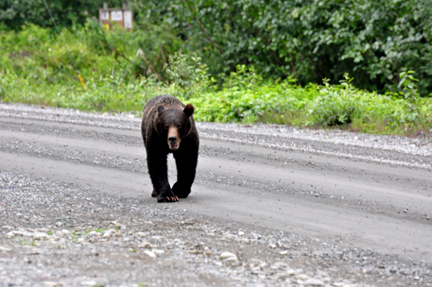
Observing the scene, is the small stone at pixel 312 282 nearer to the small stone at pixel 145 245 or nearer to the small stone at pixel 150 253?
the small stone at pixel 150 253

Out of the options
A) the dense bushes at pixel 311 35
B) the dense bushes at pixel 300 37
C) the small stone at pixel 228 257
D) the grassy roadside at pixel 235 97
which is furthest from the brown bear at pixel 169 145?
the dense bushes at pixel 311 35

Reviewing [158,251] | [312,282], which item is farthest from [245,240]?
[312,282]

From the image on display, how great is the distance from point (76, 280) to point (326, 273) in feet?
6.17

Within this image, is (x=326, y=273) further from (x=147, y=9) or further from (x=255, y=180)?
(x=147, y=9)

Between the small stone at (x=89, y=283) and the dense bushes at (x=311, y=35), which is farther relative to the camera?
the dense bushes at (x=311, y=35)

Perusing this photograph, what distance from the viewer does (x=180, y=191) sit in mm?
6652

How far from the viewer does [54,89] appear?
61.0ft

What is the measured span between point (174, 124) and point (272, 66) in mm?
13871

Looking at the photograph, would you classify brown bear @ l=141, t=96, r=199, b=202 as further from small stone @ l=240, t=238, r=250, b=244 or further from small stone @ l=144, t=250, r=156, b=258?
small stone @ l=144, t=250, r=156, b=258

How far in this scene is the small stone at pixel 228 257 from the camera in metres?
4.54

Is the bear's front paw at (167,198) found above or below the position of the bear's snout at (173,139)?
below

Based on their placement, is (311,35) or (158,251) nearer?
(158,251)

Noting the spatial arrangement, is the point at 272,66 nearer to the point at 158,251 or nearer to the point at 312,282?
the point at 158,251

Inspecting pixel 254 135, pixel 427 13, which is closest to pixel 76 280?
pixel 254 135
